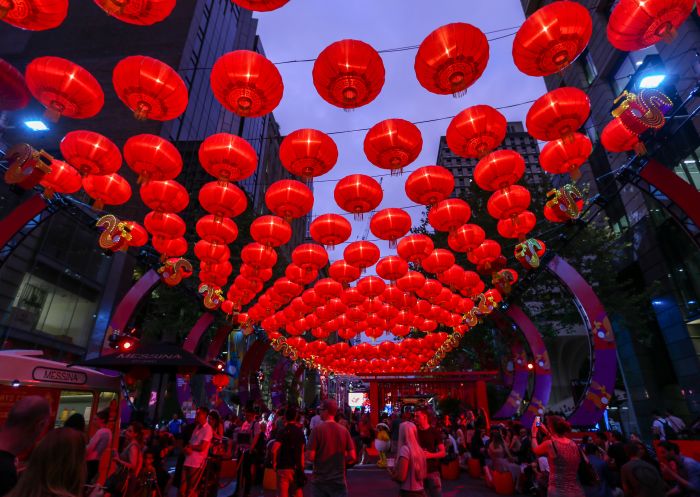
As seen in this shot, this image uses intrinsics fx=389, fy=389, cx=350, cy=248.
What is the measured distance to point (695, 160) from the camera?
15.7 meters

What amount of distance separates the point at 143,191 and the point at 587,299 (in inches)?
475

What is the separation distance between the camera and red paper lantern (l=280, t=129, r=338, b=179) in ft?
22.0

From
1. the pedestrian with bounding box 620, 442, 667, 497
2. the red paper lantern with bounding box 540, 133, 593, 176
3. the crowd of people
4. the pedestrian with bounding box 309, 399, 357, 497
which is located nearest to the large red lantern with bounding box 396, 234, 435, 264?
the red paper lantern with bounding box 540, 133, 593, 176

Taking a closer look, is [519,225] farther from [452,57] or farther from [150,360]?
[150,360]

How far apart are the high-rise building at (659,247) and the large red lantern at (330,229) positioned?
1101 centimetres

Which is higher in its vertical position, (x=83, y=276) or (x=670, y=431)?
(x=83, y=276)

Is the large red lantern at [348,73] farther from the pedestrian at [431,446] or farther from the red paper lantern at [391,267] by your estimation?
the red paper lantern at [391,267]

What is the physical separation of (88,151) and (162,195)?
156 cm

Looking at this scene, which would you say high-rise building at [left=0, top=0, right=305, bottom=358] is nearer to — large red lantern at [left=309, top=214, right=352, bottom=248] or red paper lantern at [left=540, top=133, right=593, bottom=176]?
large red lantern at [left=309, top=214, right=352, bottom=248]

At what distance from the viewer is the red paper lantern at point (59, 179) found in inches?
305

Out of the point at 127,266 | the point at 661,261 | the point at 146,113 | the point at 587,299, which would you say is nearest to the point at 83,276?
the point at 127,266

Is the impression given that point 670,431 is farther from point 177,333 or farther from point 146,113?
point 177,333

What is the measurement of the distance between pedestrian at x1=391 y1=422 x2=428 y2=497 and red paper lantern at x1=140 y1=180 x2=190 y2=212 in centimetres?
620

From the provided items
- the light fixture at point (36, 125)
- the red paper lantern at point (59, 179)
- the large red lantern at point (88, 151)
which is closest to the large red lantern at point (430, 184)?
the large red lantern at point (88, 151)
